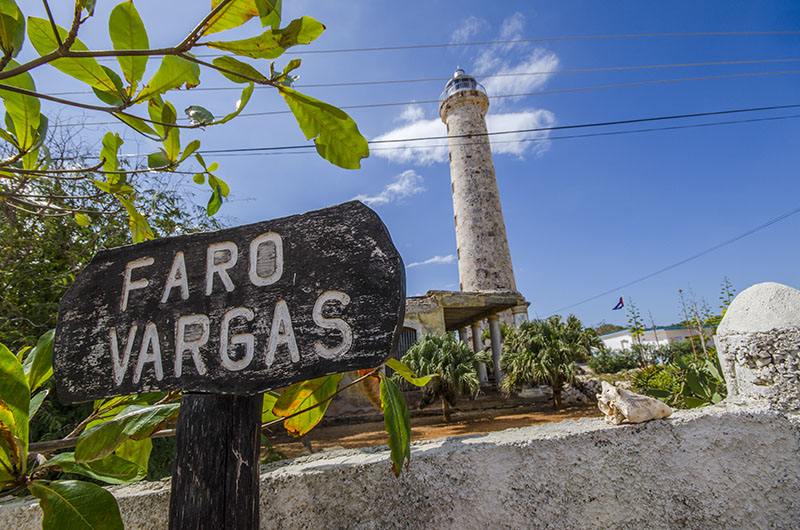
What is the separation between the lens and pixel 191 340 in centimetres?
81

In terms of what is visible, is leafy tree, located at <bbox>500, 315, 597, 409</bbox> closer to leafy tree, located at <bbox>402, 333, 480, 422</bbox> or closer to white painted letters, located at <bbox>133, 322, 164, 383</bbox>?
leafy tree, located at <bbox>402, 333, 480, 422</bbox>

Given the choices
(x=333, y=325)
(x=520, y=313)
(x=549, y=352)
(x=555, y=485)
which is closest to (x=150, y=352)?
(x=333, y=325)

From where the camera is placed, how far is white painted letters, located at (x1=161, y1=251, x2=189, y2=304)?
0.86m

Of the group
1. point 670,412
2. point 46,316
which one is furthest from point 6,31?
point 46,316

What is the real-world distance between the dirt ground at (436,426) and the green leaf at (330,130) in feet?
18.5

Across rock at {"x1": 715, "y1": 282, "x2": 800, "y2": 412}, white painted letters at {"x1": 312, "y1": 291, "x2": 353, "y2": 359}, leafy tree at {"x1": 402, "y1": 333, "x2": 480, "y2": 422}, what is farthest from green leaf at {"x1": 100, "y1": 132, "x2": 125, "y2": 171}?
leafy tree at {"x1": 402, "y1": 333, "x2": 480, "y2": 422}

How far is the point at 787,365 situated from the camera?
1.33m

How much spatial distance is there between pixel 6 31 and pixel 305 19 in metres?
0.51

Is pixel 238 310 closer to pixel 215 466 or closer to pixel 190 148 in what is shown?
pixel 215 466

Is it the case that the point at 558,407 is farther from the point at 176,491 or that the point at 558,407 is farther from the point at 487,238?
the point at 176,491

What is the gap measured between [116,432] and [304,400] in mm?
381

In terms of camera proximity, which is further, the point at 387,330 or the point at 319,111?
the point at 319,111

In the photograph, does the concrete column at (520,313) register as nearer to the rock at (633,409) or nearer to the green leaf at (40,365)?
the rock at (633,409)

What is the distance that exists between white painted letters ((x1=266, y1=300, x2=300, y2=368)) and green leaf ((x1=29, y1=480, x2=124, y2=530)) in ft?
1.14
